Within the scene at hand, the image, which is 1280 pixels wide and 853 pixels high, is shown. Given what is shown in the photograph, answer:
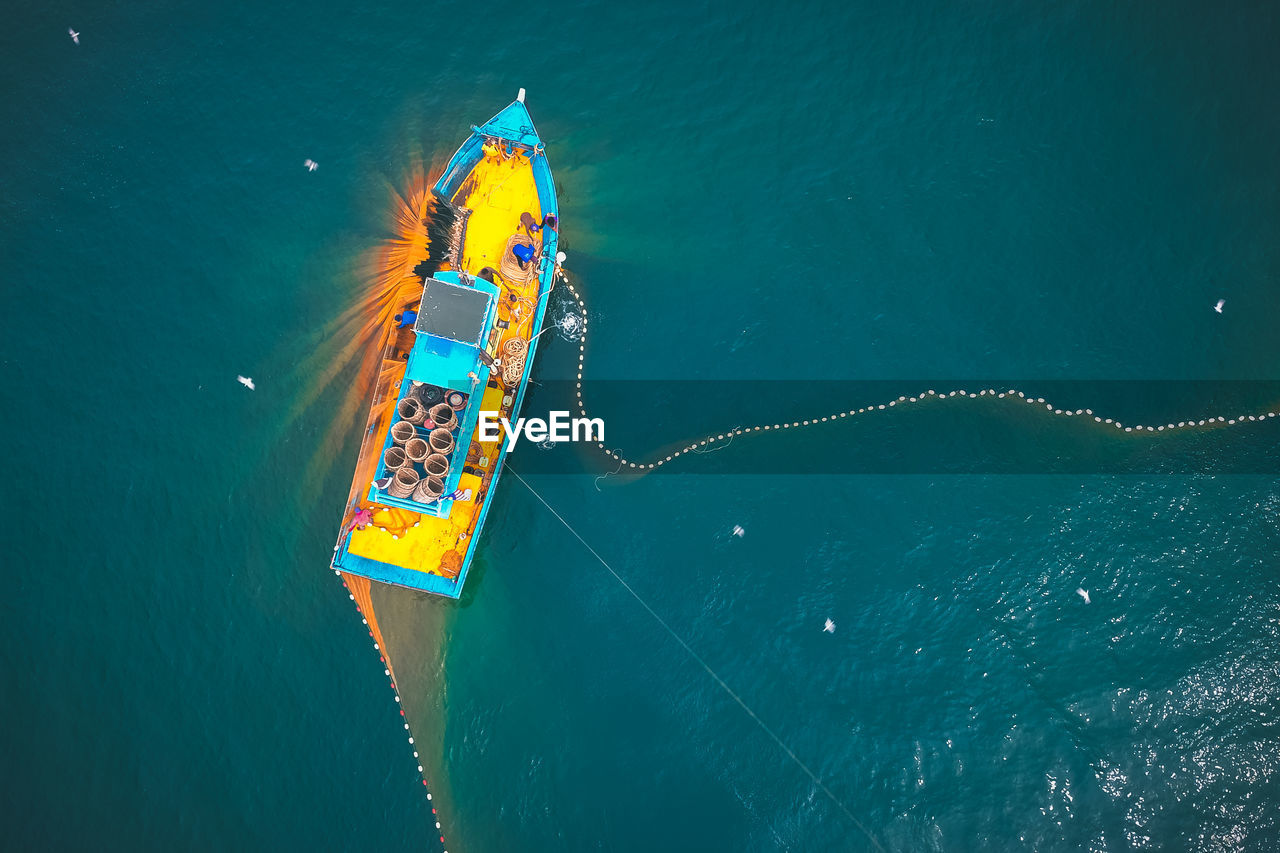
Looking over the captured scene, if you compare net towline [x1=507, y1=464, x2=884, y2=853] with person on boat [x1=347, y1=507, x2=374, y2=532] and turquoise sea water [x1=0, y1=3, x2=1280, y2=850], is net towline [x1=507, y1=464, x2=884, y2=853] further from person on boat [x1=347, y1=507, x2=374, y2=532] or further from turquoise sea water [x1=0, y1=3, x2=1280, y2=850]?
person on boat [x1=347, y1=507, x2=374, y2=532]

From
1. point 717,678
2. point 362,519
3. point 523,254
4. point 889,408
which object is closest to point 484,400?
point 523,254

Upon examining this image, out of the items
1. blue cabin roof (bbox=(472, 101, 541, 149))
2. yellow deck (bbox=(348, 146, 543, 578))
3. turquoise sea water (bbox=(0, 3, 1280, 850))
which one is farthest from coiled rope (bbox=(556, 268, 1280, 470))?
blue cabin roof (bbox=(472, 101, 541, 149))

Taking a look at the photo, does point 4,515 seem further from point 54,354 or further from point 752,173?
point 752,173

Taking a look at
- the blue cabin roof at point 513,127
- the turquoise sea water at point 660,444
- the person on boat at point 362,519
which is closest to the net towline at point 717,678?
the turquoise sea water at point 660,444

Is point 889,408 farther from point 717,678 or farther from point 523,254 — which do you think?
point 523,254

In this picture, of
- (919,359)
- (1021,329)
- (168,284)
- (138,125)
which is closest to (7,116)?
(138,125)

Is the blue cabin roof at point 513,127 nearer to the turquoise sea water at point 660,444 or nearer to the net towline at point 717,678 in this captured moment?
the turquoise sea water at point 660,444
